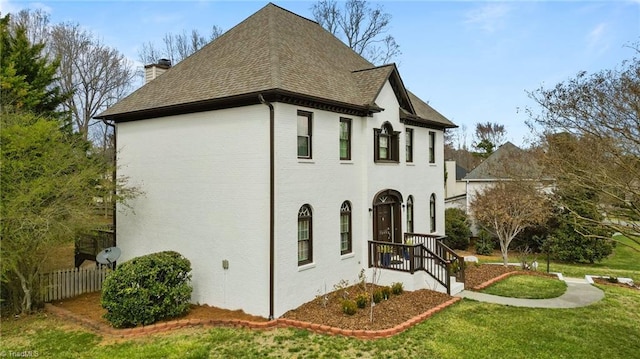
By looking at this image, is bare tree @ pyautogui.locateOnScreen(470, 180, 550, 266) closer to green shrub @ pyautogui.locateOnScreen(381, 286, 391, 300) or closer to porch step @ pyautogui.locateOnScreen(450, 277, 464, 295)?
porch step @ pyautogui.locateOnScreen(450, 277, 464, 295)

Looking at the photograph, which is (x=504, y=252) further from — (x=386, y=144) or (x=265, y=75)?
(x=265, y=75)

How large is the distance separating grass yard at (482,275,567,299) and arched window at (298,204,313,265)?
696 centimetres

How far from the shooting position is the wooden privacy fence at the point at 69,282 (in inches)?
541

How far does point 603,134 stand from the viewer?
1022 cm

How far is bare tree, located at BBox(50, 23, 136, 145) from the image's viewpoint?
106 feet

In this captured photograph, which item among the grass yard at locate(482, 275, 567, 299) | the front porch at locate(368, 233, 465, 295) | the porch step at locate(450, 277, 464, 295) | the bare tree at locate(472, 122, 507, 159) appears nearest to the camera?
the front porch at locate(368, 233, 465, 295)

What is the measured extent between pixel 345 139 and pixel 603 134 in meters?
7.51

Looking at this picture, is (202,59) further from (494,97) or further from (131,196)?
(494,97)

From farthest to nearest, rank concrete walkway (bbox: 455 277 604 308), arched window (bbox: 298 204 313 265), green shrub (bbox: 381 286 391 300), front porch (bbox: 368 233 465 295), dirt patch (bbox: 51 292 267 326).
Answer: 1. front porch (bbox: 368 233 465 295)
2. concrete walkway (bbox: 455 277 604 308)
3. green shrub (bbox: 381 286 391 300)
4. arched window (bbox: 298 204 313 265)
5. dirt patch (bbox: 51 292 267 326)

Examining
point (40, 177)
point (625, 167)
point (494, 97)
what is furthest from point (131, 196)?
point (494, 97)

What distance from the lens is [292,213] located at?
1195 centimetres

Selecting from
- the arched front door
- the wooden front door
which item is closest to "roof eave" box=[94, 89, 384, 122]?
the arched front door

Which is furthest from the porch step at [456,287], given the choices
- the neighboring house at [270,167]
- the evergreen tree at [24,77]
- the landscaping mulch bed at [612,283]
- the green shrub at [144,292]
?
the evergreen tree at [24,77]

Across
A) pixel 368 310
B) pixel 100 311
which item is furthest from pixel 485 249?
pixel 100 311
